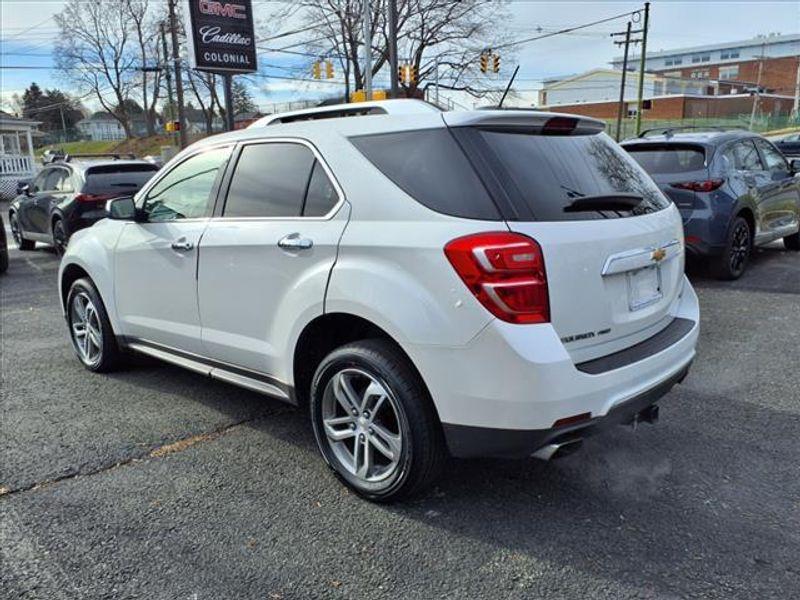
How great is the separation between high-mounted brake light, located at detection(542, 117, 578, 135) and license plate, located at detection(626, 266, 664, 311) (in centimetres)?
76

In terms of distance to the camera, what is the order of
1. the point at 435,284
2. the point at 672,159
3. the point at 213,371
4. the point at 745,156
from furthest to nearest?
the point at 745,156 → the point at 672,159 → the point at 213,371 → the point at 435,284

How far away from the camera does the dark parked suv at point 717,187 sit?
7258 millimetres

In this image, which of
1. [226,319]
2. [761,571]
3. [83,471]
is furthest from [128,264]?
[761,571]

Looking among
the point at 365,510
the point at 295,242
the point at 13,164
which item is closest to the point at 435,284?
the point at 295,242

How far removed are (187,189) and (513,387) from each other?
2580 mm

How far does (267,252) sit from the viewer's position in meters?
3.35

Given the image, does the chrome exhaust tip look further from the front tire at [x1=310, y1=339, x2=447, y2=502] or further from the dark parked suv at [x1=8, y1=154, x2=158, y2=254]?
the dark parked suv at [x1=8, y1=154, x2=158, y2=254]

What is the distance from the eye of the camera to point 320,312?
308 cm

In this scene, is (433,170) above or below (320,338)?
above

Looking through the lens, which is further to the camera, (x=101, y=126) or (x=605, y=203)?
(x=101, y=126)

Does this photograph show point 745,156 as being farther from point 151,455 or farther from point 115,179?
point 115,179

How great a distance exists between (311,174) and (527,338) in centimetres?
145

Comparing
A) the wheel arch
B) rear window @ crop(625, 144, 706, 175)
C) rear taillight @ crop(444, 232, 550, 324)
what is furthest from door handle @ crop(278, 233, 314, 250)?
rear window @ crop(625, 144, 706, 175)

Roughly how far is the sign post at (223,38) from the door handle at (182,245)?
41.4ft
